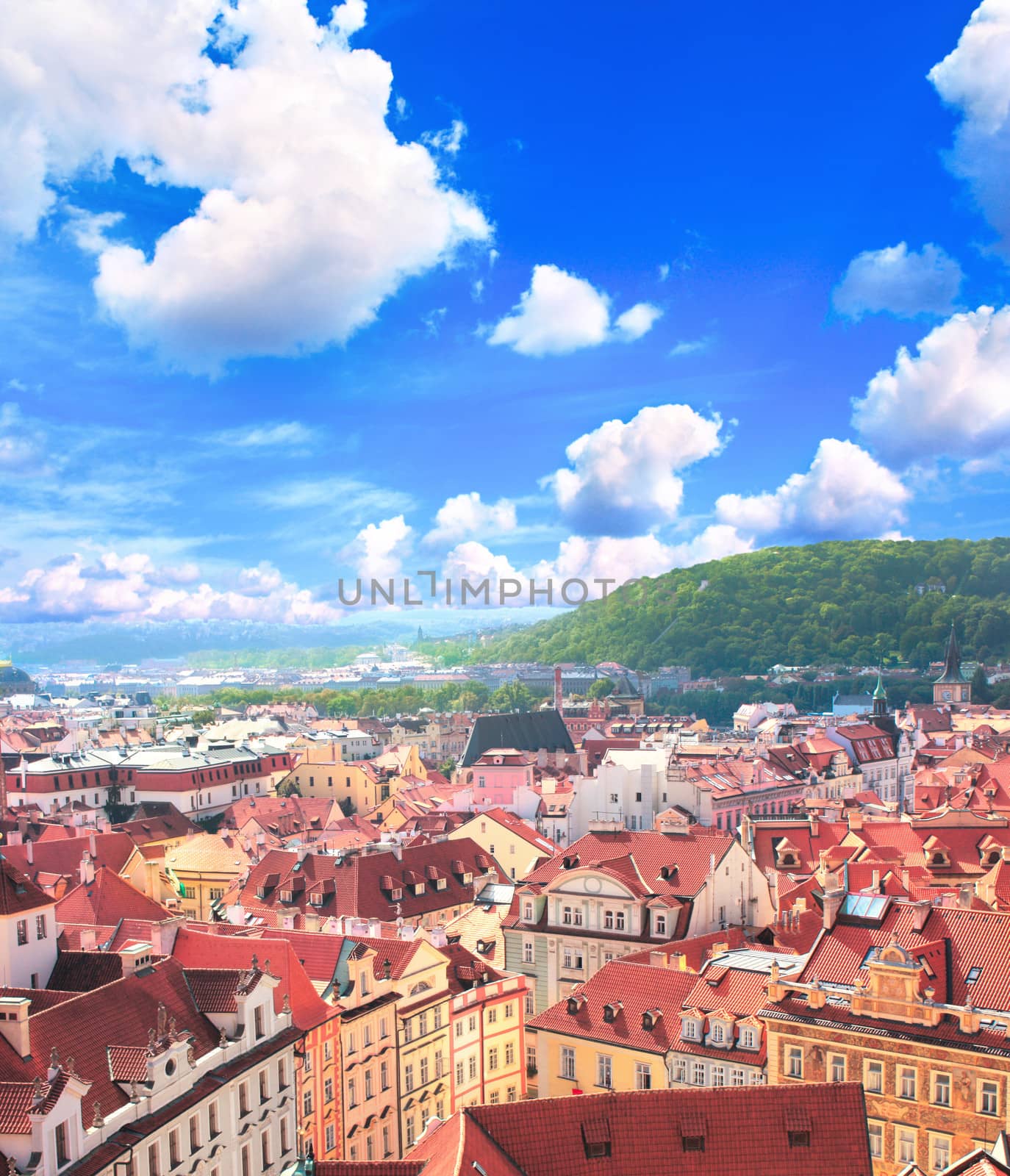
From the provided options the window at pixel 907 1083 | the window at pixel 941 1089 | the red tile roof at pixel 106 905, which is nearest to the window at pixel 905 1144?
the window at pixel 907 1083

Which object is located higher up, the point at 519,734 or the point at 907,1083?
the point at 519,734

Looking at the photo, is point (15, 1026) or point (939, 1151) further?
point (939, 1151)

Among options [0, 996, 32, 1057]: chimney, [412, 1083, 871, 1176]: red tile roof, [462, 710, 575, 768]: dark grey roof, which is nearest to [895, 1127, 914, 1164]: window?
[412, 1083, 871, 1176]: red tile roof

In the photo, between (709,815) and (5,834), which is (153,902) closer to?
(5,834)

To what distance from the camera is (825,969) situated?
36156mm

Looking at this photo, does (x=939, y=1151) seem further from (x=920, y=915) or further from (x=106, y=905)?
(x=106, y=905)

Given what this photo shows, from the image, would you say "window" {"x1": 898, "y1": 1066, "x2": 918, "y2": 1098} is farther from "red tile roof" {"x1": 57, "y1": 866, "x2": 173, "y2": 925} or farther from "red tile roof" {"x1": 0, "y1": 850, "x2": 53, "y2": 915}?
"red tile roof" {"x1": 57, "y1": 866, "x2": 173, "y2": 925}

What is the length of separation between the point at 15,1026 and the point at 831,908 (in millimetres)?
25157

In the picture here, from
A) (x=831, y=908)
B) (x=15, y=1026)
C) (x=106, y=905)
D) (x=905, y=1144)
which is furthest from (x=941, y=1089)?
(x=106, y=905)

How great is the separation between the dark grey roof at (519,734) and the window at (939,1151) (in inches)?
3662

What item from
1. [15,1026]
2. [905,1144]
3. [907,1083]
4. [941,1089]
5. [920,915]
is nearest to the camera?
[15,1026]

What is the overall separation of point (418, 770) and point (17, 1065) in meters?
108

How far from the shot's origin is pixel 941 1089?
3206 centimetres

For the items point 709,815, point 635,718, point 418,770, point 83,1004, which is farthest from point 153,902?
point 635,718
